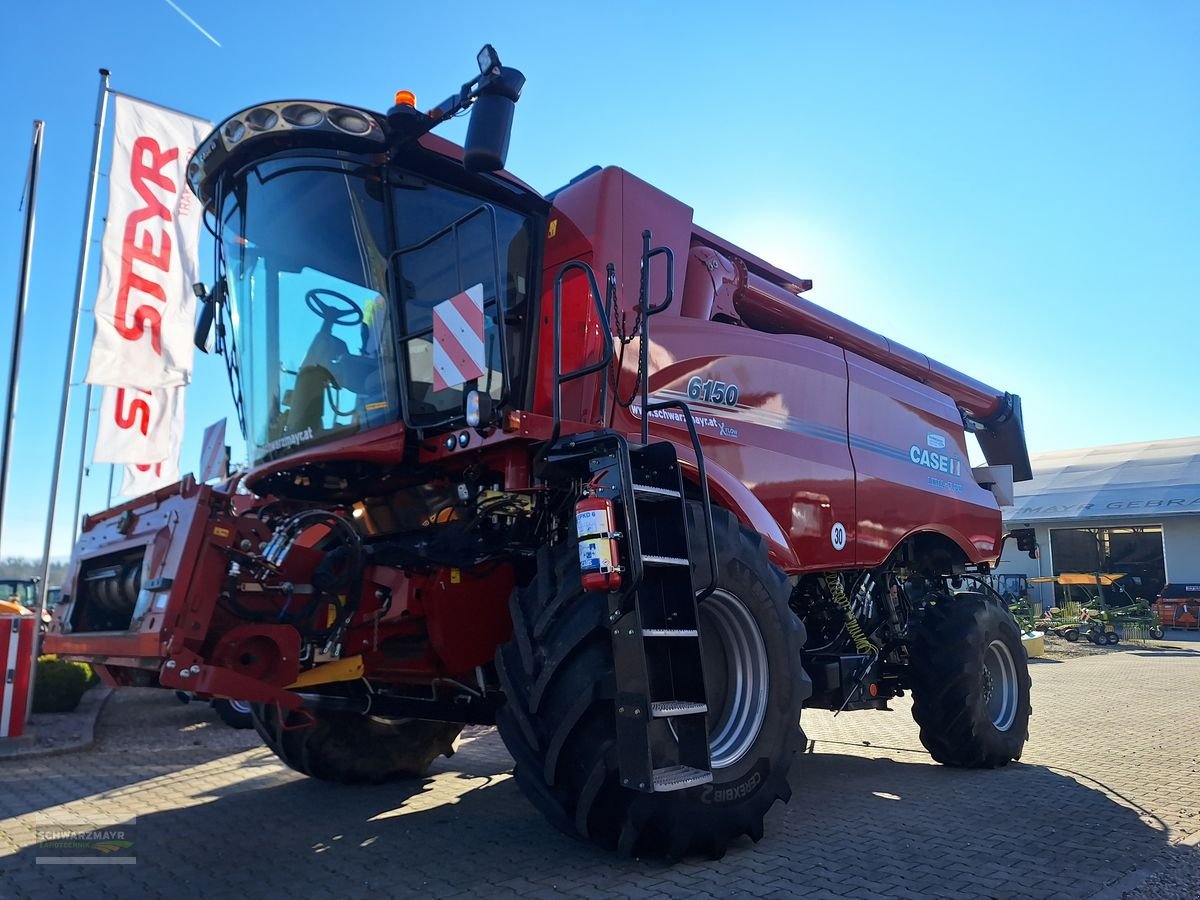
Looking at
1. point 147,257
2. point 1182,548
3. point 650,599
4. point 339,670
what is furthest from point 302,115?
point 1182,548

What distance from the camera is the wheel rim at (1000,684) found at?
6.92 m

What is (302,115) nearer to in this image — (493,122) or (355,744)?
(493,122)

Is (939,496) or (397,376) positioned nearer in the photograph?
(397,376)

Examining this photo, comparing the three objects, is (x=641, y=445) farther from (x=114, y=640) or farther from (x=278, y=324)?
(x=114, y=640)

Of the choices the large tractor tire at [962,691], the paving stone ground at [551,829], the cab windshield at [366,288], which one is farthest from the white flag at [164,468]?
→ the large tractor tire at [962,691]

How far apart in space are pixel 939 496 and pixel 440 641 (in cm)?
461

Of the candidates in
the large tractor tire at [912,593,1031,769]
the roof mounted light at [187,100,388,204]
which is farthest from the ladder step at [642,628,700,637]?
the large tractor tire at [912,593,1031,769]

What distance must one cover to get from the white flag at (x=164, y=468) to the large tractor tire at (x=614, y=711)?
8.90 meters

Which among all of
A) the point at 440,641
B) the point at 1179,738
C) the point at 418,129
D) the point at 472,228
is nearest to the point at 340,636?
the point at 440,641

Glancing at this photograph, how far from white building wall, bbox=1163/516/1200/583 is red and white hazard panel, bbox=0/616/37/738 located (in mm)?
34202

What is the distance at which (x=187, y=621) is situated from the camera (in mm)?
3584

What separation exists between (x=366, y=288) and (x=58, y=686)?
6.90 m

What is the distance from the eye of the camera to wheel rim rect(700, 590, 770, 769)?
13.5 ft

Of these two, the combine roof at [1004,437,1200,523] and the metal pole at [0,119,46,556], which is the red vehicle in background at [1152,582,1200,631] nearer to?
the combine roof at [1004,437,1200,523]
